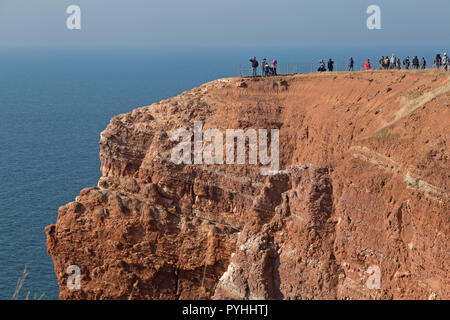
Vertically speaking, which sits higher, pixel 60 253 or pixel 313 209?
pixel 313 209

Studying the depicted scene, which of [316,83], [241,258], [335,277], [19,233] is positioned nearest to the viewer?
[335,277]

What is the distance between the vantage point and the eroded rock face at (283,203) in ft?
121

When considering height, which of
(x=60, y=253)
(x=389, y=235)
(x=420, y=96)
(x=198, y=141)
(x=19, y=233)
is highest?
(x=420, y=96)

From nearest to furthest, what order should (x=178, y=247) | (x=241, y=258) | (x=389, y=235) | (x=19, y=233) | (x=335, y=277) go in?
1. (x=389, y=235)
2. (x=335, y=277)
3. (x=241, y=258)
4. (x=178, y=247)
5. (x=19, y=233)

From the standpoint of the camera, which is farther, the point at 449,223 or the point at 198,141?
the point at 198,141

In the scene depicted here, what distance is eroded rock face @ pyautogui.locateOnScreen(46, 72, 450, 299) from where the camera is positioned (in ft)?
121

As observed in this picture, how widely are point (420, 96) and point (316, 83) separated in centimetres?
1096

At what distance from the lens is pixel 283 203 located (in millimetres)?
43281

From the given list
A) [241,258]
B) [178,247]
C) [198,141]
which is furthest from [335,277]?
[198,141]

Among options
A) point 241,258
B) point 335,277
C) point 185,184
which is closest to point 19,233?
point 185,184

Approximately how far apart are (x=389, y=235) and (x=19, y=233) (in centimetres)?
5343

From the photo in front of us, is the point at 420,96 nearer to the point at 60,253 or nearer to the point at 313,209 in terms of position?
the point at 313,209

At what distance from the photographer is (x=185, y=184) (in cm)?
4828

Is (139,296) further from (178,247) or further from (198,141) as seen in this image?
(198,141)
